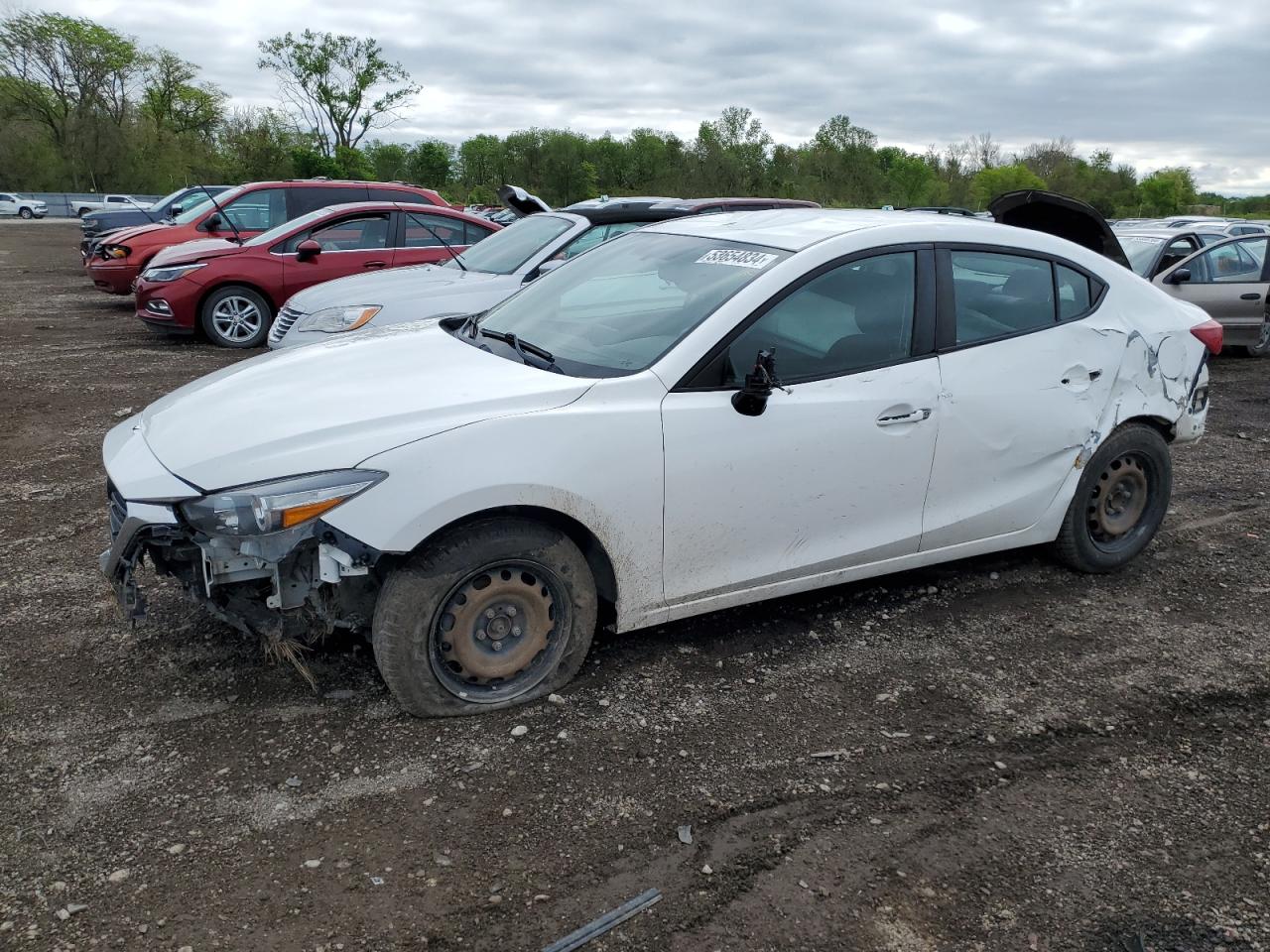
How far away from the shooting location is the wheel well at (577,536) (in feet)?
10.8

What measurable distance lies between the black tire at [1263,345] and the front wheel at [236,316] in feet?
36.9

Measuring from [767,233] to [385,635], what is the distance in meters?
2.25

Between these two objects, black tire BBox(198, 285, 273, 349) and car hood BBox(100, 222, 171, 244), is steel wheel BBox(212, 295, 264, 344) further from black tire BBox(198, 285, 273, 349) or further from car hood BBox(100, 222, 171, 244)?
car hood BBox(100, 222, 171, 244)

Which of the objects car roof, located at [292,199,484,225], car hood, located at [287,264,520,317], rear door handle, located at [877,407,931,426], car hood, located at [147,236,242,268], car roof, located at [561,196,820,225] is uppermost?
car roof, located at [292,199,484,225]

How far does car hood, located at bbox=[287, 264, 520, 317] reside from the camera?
7590 mm

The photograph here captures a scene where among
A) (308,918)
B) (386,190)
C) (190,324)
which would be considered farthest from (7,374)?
(308,918)

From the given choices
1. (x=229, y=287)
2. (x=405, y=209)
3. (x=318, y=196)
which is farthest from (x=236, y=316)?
(x=318, y=196)

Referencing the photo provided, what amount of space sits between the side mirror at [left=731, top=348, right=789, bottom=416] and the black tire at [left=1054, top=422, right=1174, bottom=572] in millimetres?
1934

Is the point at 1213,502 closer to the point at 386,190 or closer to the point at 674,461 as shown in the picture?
the point at 674,461

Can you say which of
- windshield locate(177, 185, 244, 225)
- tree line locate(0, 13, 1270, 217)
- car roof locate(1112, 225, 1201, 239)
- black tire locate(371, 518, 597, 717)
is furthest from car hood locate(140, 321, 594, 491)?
tree line locate(0, 13, 1270, 217)

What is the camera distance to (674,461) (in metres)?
3.50

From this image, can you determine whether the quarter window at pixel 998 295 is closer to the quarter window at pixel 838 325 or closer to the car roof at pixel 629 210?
the quarter window at pixel 838 325

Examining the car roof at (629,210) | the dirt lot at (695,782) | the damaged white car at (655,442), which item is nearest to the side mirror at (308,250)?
the car roof at (629,210)

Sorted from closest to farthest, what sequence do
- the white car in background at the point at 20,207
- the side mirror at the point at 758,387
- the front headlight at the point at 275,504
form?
the front headlight at the point at 275,504
the side mirror at the point at 758,387
the white car in background at the point at 20,207
